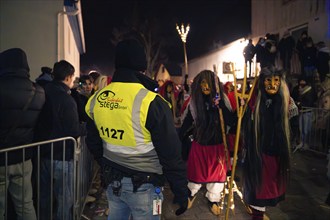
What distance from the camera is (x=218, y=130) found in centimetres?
420

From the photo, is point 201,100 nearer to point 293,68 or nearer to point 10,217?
point 10,217

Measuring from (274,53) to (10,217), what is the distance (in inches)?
387

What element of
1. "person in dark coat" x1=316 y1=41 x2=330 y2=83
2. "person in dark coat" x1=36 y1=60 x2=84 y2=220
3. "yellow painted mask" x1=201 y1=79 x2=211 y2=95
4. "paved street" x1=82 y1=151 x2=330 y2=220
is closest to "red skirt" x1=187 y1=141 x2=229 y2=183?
"paved street" x1=82 y1=151 x2=330 y2=220

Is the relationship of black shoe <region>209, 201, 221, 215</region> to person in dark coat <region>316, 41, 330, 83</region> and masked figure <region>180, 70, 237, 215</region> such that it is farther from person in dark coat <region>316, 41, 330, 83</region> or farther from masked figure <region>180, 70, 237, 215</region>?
person in dark coat <region>316, 41, 330, 83</region>

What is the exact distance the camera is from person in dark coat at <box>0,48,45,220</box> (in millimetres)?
2701

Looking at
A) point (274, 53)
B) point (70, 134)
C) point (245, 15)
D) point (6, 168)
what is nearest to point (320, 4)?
point (274, 53)

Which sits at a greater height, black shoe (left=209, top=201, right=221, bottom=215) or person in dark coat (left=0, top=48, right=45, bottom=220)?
person in dark coat (left=0, top=48, right=45, bottom=220)

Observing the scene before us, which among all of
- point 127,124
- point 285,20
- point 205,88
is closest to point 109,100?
point 127,124

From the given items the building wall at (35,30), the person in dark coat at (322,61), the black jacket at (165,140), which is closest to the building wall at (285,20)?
the person in dark coat at (322,61)

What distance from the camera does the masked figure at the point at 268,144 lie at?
144 inches

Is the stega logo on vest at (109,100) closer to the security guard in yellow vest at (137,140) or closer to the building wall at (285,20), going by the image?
the security guard in yellow vest at (137,140)

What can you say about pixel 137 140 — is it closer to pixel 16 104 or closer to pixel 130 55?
pixel 130 55

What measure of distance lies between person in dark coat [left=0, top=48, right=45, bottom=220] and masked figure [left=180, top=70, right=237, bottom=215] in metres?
2.12

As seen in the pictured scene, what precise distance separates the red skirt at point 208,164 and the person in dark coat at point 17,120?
2200 mm
